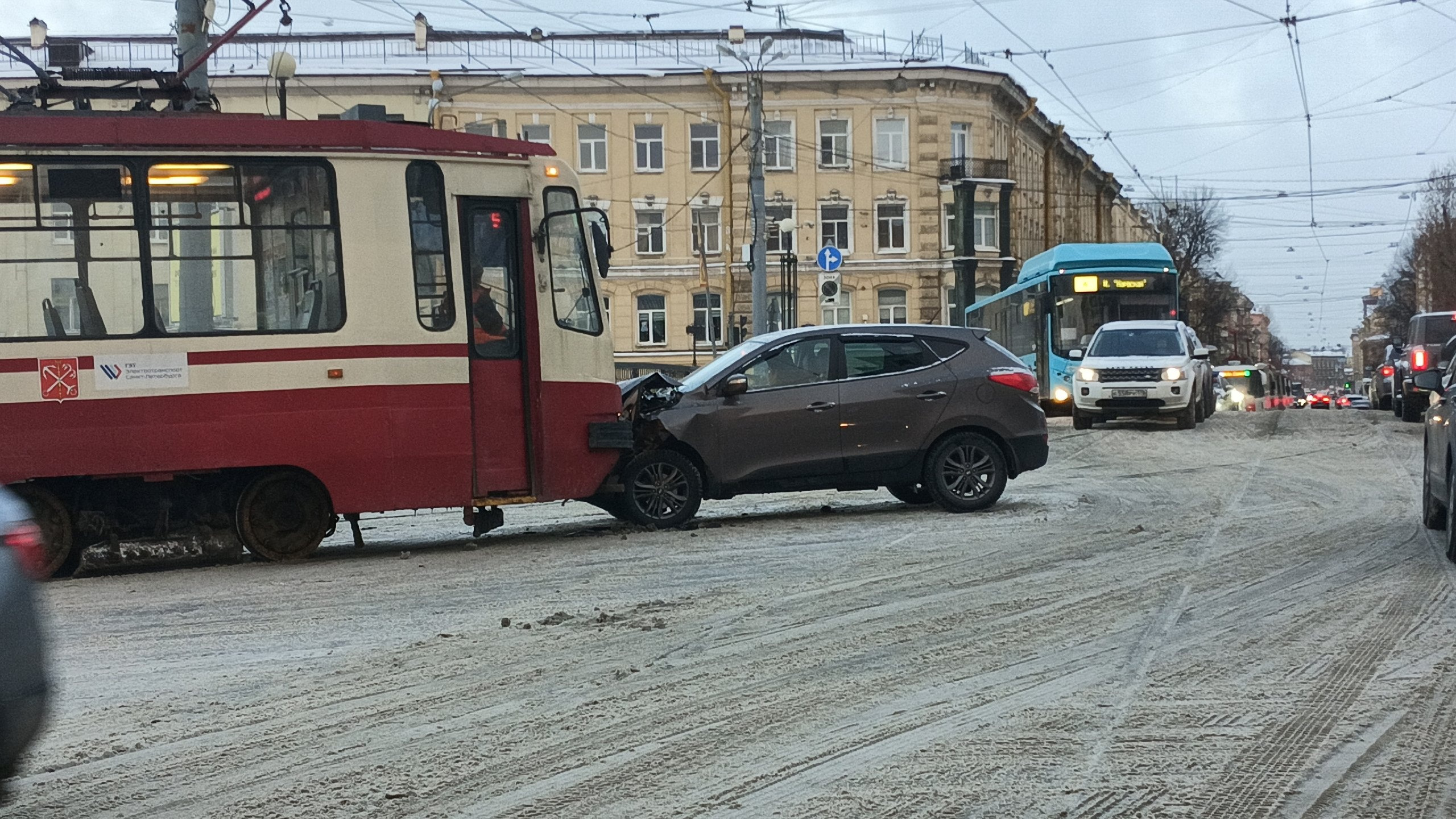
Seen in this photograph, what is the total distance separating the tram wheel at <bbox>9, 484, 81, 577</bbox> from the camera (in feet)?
36.9

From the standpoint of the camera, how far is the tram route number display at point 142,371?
11312 millimetres

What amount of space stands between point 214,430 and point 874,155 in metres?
49.9

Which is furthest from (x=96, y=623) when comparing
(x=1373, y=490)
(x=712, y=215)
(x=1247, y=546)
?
(x=712, y=215)

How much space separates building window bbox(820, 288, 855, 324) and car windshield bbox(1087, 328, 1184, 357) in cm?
3127

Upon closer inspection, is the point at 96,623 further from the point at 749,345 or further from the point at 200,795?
the point at 749,345

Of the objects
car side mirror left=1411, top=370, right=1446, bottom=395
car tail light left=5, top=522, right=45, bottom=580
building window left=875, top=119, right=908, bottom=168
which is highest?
building window left=875, top=119, right=908, bottom=168

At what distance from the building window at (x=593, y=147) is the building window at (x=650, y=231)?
2.18m

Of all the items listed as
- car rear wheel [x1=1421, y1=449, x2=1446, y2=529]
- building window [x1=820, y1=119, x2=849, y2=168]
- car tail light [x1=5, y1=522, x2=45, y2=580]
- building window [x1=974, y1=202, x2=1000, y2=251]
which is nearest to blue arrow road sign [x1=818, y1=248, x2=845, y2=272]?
car rear wheel [x1=1421, y1=449, x2=1446, y2=529]

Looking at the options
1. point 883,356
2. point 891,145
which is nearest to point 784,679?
point 883,356

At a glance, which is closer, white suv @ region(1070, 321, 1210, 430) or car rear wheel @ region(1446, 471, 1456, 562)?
car rear wheel @ region(1446, 471, 1456, 562)

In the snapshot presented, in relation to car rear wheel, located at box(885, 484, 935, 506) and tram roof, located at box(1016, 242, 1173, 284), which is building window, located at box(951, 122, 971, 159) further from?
car rear wheel, located at box(885, 484, 935, 506)

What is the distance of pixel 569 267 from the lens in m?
13.1

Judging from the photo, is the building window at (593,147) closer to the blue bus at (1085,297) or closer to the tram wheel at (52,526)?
the blue bus at (1085,297)

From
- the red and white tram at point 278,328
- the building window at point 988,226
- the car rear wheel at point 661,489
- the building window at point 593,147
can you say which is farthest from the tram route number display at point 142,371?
the building window at point 988,226
